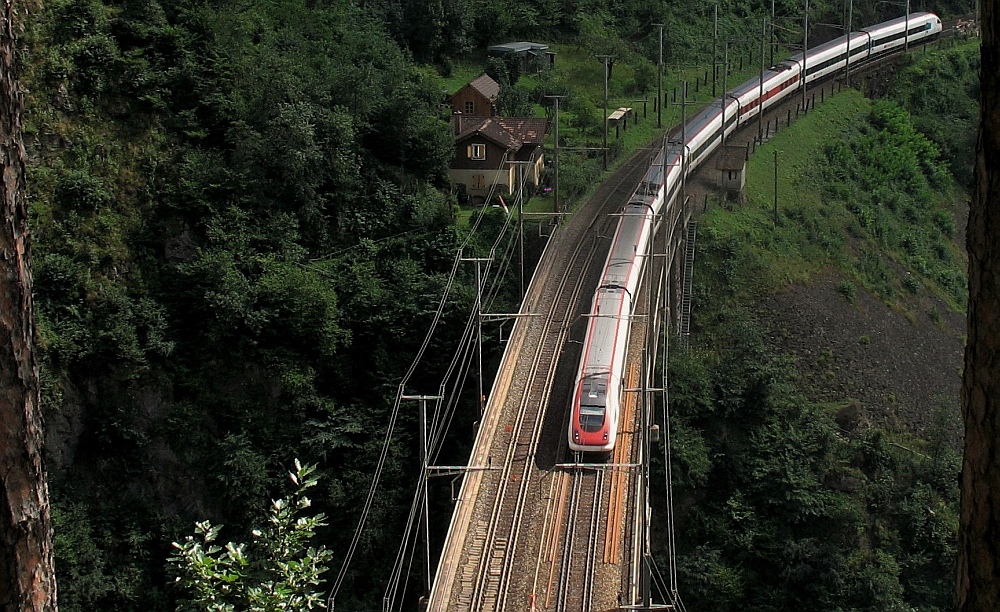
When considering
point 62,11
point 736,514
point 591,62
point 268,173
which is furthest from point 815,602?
point 591,62

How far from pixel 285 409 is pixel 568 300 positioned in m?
8.87

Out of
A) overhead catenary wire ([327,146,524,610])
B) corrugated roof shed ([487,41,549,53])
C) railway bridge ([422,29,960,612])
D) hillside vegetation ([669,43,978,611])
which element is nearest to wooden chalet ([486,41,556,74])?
corrugated roof shed ([487,41,549,53])

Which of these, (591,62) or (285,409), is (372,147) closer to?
(285,409)

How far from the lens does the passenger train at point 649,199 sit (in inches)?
1032

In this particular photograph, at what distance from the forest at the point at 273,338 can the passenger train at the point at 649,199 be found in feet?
12.3

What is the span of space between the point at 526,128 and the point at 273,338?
14855mm

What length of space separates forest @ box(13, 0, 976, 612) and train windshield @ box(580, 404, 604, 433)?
5.41 m

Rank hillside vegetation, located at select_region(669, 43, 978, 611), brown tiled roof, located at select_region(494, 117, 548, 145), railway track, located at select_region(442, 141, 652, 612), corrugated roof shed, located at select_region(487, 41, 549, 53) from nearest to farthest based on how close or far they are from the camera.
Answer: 1. railway track, located at select_region(442, 141, 652, 612)
2. hillside vegetation, located at select_region(669, 43, 978, 611)
3. brown tiled roof, located at select_region(494, 117, 548, 145)
4. corrugated roof shed, located at select_region(487, 41, 549, 53)

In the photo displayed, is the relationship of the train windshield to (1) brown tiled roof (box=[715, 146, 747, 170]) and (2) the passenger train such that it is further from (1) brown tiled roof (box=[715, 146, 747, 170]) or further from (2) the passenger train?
(1) brown tiled roof (box=[715, 146, 747, 170])

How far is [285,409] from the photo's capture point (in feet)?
106

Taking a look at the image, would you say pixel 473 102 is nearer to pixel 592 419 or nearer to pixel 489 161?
pixel 489 161

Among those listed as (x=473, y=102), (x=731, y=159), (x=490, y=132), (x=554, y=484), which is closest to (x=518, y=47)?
(x=473, y=102)

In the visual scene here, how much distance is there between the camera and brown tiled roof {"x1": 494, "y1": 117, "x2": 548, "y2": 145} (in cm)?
4262

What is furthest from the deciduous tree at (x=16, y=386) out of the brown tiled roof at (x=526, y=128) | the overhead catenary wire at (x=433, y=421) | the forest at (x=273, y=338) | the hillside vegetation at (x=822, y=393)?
the brown tiled roof at (x=526, y=128)
